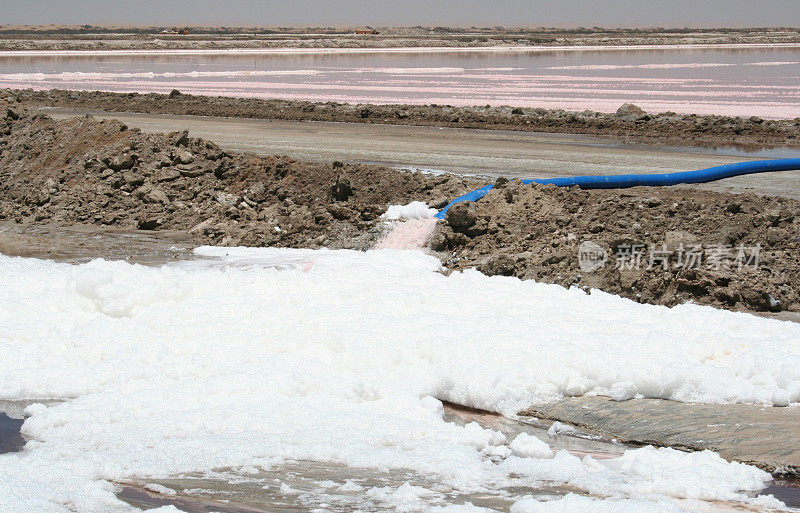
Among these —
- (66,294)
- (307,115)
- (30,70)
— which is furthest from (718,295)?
(30,70)

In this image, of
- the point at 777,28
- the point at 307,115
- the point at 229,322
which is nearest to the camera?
the point at 229,322

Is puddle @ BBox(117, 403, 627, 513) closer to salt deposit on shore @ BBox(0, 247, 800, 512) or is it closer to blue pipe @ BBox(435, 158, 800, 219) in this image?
salt deposit on shore @ BBox(0, 247, 800, 512)

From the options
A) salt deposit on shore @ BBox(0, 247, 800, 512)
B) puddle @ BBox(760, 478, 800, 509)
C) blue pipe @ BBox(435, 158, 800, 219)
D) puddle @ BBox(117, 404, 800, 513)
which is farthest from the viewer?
blue pipe @ BBox(435, 158, 800, 219)

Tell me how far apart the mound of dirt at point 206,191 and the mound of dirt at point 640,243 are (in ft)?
4.91

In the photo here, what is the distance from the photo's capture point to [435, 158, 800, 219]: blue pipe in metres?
12.1

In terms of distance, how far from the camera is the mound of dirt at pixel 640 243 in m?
9.19

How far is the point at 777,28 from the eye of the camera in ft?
465

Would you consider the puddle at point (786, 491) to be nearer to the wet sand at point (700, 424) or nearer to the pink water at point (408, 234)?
the wet sand at point (700, 424)

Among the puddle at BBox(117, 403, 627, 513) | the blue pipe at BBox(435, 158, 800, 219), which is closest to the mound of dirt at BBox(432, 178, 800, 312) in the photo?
the blue pipe at BBox(435, 158, 800, 219)

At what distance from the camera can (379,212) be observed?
12.3 metres

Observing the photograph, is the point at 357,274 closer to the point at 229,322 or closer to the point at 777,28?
the point at 229,322

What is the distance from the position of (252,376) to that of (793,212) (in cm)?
722

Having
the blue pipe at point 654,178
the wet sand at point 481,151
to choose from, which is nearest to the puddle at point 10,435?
the blue pipe at point 654,178

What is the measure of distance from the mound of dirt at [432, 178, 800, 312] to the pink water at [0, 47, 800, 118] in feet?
43.7
